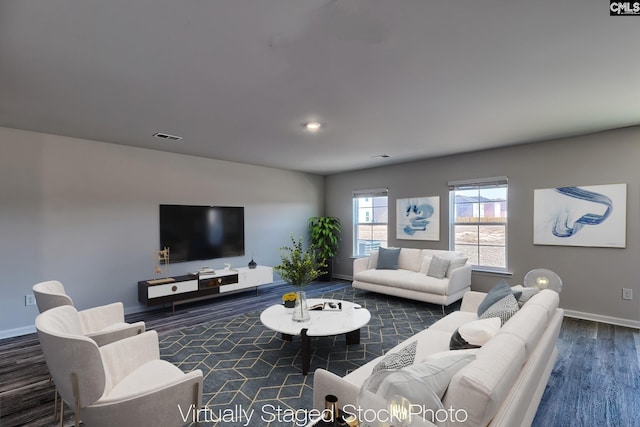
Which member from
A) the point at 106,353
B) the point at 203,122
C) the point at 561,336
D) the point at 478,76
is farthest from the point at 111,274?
the point at 561,336

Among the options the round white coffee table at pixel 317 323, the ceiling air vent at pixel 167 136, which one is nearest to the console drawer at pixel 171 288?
the round white coffee table at pixel 317 323

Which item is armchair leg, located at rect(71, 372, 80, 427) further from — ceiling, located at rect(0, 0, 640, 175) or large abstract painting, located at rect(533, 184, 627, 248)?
large abstract painting, located at rect(533, 184, 627, 248)

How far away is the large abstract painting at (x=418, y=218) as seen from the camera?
5453 mm

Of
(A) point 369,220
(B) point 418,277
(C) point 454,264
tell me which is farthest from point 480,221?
(A) point 369,220

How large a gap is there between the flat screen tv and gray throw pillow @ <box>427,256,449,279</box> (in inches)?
136

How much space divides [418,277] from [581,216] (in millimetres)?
2314

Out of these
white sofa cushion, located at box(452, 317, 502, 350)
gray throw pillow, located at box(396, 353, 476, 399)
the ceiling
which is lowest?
white sofa cushion, located at box(452, 317, 502, 350)

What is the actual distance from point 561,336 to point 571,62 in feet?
9.91

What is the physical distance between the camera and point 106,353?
184 centimetres

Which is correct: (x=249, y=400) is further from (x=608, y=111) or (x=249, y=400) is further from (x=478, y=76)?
(x=608, y=111)

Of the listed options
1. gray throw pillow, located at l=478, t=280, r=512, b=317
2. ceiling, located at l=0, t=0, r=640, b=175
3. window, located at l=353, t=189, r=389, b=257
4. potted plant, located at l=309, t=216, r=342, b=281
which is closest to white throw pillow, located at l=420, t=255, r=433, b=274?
window, located at l=353, t=189, r=389, b=257

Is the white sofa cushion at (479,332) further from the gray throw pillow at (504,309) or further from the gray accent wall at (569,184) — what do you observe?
the gray accent wall at (569,184)

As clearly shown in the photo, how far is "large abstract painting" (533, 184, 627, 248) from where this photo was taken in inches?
149

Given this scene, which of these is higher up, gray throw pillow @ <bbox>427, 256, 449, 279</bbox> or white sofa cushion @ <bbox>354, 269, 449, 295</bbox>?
gray throw pillow @ <bbox>427, 256, 449, 279</bbox>
